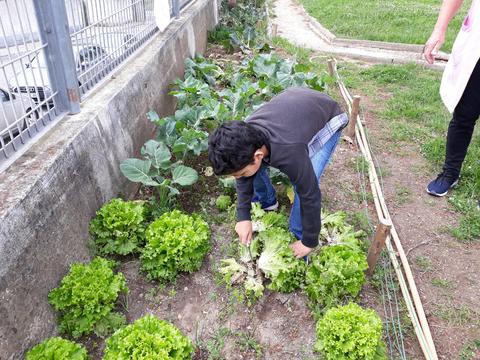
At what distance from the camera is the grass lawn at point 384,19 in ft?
29.9

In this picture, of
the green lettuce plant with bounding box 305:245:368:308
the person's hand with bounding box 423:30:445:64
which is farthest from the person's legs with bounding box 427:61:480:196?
the green lettuce plant with bounding box 305:245:368:308

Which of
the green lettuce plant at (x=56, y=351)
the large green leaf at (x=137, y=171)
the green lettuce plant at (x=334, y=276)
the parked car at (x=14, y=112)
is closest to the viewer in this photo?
the green lettuce plant at (x=56, y=351)

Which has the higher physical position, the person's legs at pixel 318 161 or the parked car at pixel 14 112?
the parked car at pixel 14 112

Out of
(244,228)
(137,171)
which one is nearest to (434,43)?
(244,228)

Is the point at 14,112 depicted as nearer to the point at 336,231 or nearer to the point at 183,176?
the point at 183,176

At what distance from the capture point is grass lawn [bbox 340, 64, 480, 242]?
3.86m

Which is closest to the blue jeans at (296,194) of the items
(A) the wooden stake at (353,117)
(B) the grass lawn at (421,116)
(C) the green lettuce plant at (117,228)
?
(C) the green lettuce plant at (117,228)

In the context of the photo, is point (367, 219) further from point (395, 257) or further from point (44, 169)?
point (44, 169)

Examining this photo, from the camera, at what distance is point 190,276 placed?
307cm

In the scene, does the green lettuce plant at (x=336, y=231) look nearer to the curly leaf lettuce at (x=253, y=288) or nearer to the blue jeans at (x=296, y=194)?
the blue jeans at (x=296, y=194)

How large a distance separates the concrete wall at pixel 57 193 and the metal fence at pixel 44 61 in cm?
11

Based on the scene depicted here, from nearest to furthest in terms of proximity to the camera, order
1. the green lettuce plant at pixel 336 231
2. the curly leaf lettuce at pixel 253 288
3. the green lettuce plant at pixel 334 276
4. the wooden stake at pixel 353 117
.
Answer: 1. the green lettuce plant at pixel 334 276
2. the curly leaf lettuce at pixel 253 288
3. the green lettuce plant at pixel 336 231
4. the wooden stake at pixel 353 117

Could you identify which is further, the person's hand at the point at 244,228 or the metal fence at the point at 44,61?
the person's hand at the point at 244,228

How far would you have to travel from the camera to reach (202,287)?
299cm
